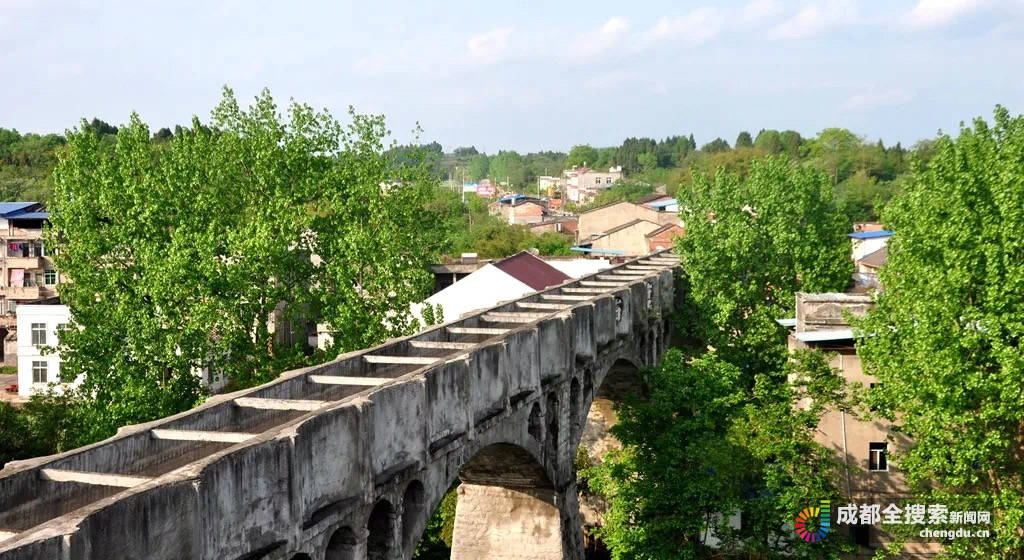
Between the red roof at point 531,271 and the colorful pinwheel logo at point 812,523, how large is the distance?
2034 cm

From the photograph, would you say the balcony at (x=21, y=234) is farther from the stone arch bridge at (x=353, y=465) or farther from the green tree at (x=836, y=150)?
the green tree at (x=836, y=150)

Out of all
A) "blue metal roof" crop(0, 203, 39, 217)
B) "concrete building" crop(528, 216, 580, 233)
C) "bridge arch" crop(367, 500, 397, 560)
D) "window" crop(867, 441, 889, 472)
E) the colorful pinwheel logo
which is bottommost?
the colorful pinwheel logo

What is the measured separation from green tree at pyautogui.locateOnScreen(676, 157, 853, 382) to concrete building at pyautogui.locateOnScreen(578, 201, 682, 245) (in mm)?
46106

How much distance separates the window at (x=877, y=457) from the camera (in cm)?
2638

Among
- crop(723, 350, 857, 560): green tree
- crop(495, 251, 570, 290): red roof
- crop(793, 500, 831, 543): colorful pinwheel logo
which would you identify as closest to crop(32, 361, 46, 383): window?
crop(495, 251, 570, 290): red roof

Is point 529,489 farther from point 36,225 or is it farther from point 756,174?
point 36,225

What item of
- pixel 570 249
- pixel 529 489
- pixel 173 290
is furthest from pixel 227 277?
pixel 570 249

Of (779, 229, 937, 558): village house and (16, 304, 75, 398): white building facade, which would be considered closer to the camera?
(779, 229, 937, 558): village house

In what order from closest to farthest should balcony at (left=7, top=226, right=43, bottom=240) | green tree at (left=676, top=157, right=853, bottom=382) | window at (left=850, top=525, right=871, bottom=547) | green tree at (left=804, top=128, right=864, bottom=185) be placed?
window at (left=850, top=525, right=871, bottom=547) → green tree at (left=676, top=157, right=853, bottom=382) → balcony at (left=7, top=226, right=43, bottom=240) → green tree at (left=804, top=128, right=864, bottom=185)

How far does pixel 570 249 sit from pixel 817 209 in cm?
3921

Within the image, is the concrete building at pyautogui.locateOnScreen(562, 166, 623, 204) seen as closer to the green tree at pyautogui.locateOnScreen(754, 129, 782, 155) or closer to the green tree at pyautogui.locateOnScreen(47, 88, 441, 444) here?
the green tree at pyautogui.locateOnScreen(754, 129, 782, 155)

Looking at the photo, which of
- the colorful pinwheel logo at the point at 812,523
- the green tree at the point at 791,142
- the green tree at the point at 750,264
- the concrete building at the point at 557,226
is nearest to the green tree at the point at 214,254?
the green tree at the point at 750,264

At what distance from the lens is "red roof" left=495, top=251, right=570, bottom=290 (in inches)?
1713

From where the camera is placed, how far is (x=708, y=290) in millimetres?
35406
